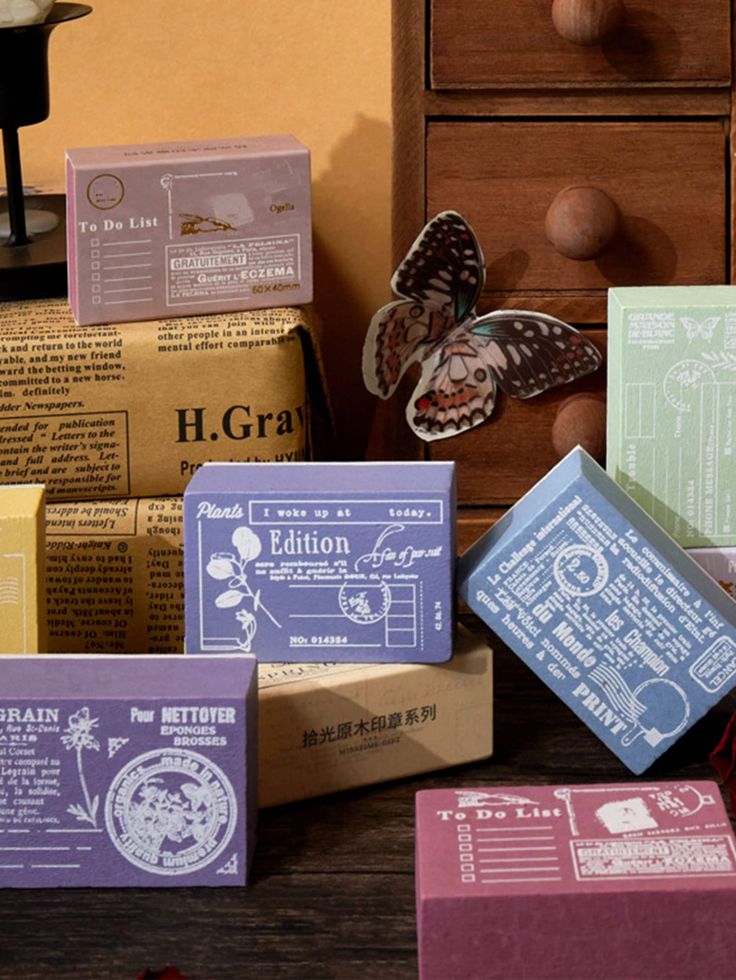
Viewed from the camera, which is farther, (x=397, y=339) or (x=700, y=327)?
(x=397, y=339)

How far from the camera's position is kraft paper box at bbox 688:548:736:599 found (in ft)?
4.04

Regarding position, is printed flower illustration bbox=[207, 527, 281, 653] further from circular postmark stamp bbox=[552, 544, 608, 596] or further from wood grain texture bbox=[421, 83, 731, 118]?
wood grain texture bbox=[421, 83, 731, 118]

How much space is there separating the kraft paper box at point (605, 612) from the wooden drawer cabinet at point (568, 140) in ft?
0.82

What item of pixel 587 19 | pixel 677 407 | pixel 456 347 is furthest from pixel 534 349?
pixel 587 19

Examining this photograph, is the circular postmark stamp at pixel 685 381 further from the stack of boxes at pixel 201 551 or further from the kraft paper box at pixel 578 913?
the kraft paper box at pixel 578 913

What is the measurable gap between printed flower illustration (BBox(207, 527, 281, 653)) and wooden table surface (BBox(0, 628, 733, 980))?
0.15 m

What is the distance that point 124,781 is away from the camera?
103 centimetres

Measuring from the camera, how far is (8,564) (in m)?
1.15

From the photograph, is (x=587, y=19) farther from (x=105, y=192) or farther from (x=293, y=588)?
(x=293, y=588)

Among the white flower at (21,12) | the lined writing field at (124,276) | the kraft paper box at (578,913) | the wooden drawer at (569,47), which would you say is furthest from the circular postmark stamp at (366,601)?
the white flower at (21,12)

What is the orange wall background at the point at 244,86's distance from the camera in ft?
5.16

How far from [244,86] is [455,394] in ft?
1.46

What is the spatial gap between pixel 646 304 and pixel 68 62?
707 mm

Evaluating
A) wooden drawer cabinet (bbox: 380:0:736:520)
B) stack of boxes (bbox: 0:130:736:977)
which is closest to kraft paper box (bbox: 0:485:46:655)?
stack of boxes (bbox: 0:130:736:977)
